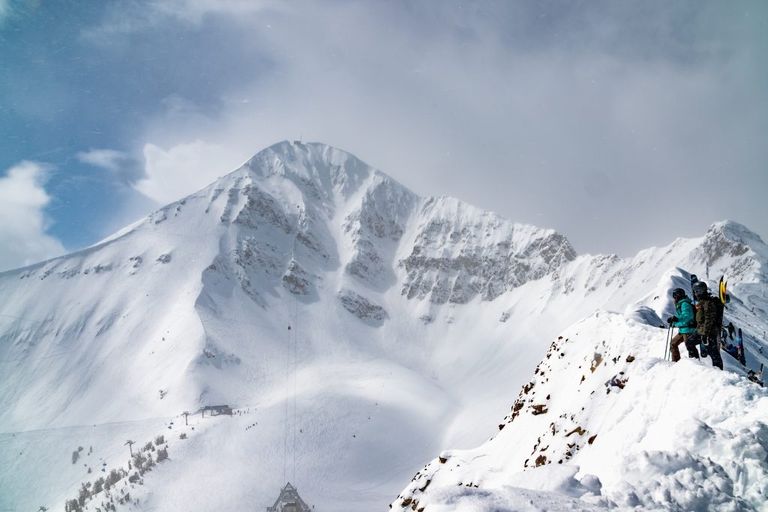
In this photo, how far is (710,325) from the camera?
11547mm

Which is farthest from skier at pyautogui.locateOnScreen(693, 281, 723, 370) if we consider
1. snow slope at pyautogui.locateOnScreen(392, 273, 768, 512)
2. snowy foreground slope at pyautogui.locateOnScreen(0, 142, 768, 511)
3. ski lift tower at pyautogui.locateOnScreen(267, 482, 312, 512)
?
ski lift tower at pyautogui.locateOnScreen(267, 482, 312, 512)

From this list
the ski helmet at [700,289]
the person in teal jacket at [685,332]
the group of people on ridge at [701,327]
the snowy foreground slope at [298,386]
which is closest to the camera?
the snowy foreground slope at [298,386]

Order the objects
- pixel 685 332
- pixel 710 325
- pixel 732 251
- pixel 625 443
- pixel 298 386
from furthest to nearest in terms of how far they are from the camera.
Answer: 1. pixel 732 251
2. pixel 298 386
3. pixel 685 332
4. pixel 710 325
5. pixel 625 443

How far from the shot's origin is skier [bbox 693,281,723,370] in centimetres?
1139

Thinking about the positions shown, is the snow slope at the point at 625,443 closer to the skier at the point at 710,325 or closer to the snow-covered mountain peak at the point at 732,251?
the skier at the point at 710,325

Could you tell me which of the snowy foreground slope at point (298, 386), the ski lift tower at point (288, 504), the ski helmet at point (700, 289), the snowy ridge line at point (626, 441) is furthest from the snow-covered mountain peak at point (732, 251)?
the ski helmet at point (700, 289)

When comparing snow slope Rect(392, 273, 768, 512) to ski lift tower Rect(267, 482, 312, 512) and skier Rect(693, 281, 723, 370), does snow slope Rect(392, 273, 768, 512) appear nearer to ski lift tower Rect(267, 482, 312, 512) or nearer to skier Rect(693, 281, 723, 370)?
skier Rect(693, 281, 723, 370)

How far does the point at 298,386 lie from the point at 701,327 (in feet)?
390

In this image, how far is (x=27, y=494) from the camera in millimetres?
80438

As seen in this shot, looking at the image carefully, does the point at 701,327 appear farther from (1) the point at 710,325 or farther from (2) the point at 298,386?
(2) the point at 298,386

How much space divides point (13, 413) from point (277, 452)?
8002cm

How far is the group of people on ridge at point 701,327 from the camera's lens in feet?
37.8

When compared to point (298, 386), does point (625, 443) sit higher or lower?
lower

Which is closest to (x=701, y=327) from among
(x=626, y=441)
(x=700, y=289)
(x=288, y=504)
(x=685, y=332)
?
(x=685, y=332)
